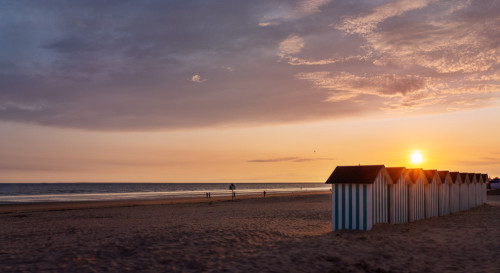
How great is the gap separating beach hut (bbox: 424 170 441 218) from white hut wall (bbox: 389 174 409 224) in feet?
10.4

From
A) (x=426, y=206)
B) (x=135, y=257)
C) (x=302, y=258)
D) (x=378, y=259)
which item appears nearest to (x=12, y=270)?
(x=135, y=257)

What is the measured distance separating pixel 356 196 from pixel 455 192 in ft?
49.4

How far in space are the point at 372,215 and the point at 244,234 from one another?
542 centimetres

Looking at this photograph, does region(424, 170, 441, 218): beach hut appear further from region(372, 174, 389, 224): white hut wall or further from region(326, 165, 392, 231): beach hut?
region(326, 165, 392, 231): beach hut

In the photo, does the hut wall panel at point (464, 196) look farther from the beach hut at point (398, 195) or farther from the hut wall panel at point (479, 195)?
the beach hut at point (398, 195)

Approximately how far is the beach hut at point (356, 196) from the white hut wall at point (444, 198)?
9.45 m

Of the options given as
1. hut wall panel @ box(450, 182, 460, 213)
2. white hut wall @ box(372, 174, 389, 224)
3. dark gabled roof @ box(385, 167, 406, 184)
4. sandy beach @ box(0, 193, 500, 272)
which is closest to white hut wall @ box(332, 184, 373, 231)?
sandy beach @ box(0, 193, 500, 272)

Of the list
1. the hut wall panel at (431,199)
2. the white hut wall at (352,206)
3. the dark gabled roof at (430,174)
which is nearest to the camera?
the white hut wall at (352,206)

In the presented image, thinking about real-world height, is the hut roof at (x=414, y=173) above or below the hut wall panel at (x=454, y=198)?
above

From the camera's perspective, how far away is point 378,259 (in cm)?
1088

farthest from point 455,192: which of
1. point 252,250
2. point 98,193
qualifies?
point 98,193

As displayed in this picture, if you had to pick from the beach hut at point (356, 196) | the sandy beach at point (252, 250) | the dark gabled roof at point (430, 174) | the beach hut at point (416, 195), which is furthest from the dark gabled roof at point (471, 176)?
the beach hut at point (356, 196)

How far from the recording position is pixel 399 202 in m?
18.7

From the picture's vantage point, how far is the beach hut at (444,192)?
79.6 ft
